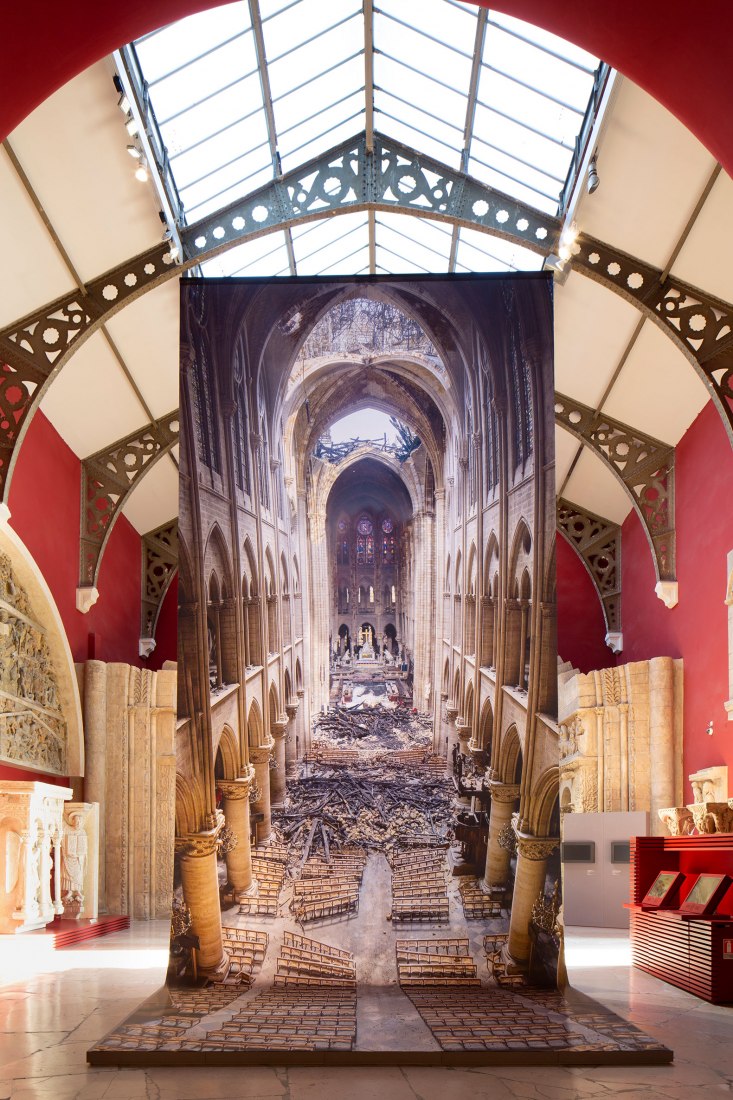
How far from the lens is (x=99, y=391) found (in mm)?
11234

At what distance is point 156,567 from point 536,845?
10794 millimetres

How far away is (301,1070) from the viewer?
5746 mm

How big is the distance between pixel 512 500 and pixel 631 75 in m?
3.14

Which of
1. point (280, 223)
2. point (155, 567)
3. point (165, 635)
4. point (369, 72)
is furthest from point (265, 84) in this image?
point (165, 635)

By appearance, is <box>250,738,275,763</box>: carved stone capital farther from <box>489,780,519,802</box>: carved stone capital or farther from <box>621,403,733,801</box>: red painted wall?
<box>621,403,733,801</box>: red painted wall

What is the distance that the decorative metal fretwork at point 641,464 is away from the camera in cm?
1180

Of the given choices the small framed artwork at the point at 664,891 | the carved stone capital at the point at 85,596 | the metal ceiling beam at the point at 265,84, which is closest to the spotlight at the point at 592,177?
the metal ceiling beam at the point at 265,84

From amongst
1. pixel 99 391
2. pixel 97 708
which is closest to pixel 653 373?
pixel 99 391

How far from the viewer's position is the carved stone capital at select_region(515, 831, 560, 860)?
22.4 ft

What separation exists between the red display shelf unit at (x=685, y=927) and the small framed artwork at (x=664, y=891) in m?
0.12

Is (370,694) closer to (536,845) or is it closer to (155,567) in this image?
(536,845)

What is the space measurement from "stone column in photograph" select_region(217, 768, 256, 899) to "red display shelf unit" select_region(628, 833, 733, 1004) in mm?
4171

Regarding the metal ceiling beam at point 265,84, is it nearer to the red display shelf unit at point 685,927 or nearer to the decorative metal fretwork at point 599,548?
the red display shelf unit at point 685,927

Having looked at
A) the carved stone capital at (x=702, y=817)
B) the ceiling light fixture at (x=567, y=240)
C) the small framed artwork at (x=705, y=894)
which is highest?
the ceiling light fixture at (x=567, y=240)
